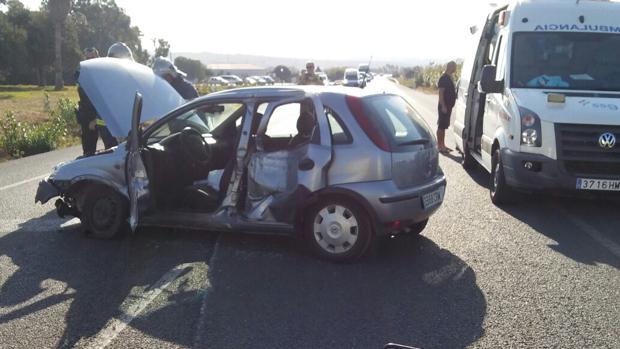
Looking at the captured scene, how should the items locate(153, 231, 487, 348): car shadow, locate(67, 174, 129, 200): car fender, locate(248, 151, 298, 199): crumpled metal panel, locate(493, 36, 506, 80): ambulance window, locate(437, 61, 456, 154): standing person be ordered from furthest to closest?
locate(437, 61, 456, 154): standing person < locate(493, 36, 506, 80): ambulance window < locate(67, 174, 129, 200): car fender < locate(248, 151, 298, 199): crumpled metal panel < locate(153, 231, 487, 348): car shadow

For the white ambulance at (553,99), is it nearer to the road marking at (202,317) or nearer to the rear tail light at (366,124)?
the rear tail light at (366,124)

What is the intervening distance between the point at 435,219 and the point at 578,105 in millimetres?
2061

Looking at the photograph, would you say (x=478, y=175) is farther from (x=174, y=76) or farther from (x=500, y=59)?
(x=174, y=76)

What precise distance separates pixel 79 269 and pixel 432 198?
127 inches

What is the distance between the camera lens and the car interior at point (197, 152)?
566 centimetres

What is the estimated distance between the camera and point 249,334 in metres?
3.99

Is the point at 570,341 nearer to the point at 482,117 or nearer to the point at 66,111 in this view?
the point at 482,117

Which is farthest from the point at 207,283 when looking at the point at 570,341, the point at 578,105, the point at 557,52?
the point at 557,52

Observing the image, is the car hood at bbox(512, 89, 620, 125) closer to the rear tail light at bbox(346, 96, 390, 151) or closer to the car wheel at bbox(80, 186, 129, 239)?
the rear tail light at bbox(346, 96, 390, 151)

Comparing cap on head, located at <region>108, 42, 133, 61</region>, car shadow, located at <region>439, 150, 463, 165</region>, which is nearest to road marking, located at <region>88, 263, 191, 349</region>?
cap on head, located at <region>108, 42, 133, 61</region>

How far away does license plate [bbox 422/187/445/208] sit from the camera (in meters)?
5.39

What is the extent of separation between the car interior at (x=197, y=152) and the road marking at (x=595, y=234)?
309 cm

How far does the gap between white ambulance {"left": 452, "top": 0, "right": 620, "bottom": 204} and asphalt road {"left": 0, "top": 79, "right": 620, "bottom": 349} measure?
0.62 meters

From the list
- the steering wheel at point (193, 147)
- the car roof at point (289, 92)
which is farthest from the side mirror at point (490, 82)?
the steering wheel at point (193, 147)
